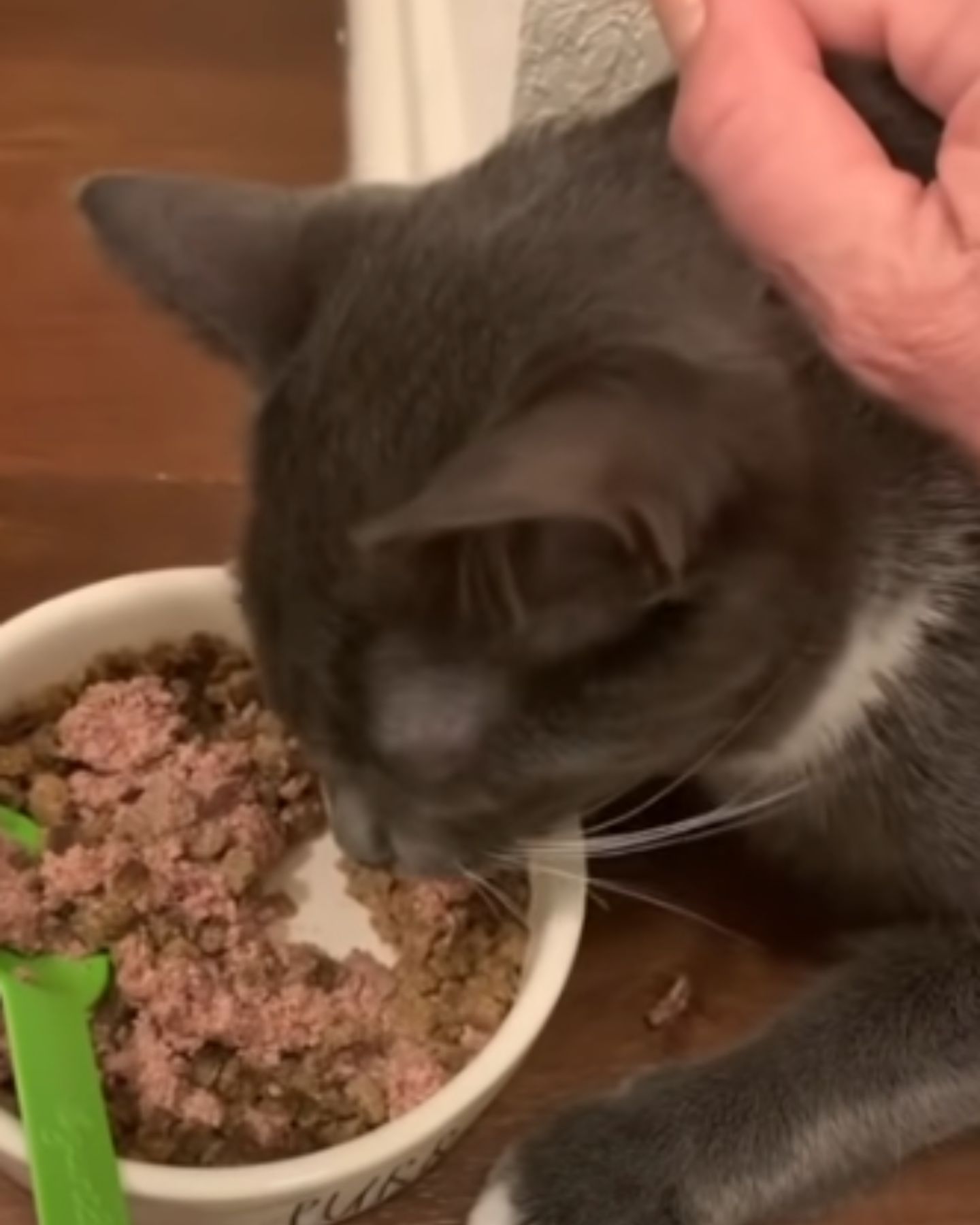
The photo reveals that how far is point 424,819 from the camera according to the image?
0.88 metres

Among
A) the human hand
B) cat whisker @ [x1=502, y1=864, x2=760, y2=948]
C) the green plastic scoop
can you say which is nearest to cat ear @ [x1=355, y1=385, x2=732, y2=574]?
the human hand

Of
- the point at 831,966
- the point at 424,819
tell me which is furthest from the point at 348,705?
the point at 831,966

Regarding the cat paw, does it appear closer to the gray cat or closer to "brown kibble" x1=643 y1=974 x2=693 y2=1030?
the gray cat

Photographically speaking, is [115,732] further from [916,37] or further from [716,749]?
[916,37]

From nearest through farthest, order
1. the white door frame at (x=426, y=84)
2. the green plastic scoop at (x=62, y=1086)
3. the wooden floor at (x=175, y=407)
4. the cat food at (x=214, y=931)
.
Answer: the green plastic scoop at (x=62, y=1086) → the cat food at (x=214, y=931) → the wooden floor at (x=175, y=407) → the white door frame at (x=426, y=84)

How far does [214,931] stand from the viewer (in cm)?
106

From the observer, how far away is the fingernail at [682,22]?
0.89 meters

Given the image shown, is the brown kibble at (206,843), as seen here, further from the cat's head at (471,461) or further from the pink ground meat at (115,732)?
the cat's head at (471,461)

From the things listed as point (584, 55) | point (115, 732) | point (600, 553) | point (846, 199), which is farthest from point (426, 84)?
point (600, 553)

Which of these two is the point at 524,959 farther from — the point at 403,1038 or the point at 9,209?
the point at 9,209

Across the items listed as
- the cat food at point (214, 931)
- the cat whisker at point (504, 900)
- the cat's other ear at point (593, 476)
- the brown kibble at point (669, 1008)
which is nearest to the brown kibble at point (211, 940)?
the cat food at point (214, 931)

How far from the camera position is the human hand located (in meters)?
0.82

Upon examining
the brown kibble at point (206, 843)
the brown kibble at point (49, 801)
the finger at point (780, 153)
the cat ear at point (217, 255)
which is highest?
the finger at point (780, 153)

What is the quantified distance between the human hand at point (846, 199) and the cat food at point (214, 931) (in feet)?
1.22
